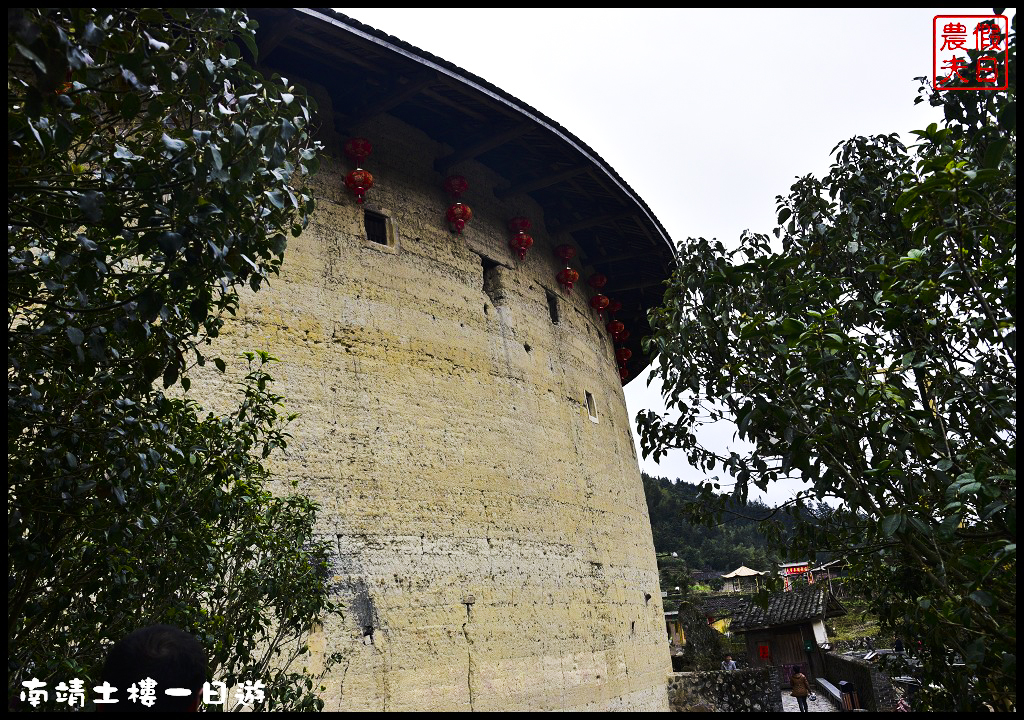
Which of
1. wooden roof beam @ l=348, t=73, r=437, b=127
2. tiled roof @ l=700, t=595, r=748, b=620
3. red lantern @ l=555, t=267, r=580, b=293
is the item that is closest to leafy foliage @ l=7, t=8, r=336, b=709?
wooden roof beam @ l=348, t=73, r=437, b=127

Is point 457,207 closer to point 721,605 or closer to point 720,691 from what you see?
point 720,691

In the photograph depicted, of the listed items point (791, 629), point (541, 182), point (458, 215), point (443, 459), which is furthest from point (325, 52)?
point (791, 629)

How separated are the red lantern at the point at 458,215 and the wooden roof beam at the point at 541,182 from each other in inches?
43.1

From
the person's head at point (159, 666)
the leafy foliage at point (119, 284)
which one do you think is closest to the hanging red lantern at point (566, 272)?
the leafy foliage at point (119, 284)

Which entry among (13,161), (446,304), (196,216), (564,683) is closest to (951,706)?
(564,683)

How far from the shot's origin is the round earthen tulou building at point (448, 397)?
20.7 feet

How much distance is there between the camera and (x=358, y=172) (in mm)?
7387

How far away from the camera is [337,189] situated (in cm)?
746

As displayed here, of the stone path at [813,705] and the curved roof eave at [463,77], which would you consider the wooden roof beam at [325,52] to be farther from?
the stone path at [813,705]

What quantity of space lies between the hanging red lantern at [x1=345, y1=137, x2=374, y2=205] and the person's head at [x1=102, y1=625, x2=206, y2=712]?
5.81m

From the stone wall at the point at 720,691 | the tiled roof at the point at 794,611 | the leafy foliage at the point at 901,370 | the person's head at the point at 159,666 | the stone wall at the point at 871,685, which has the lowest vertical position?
the stone wall at the point at 871,685

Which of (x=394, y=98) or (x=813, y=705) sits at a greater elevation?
(x=394, y=98)

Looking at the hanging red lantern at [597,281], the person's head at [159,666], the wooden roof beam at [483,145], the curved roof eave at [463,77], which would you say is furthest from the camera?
the hanging red lantern at [597,281]

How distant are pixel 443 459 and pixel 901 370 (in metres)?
4.66
